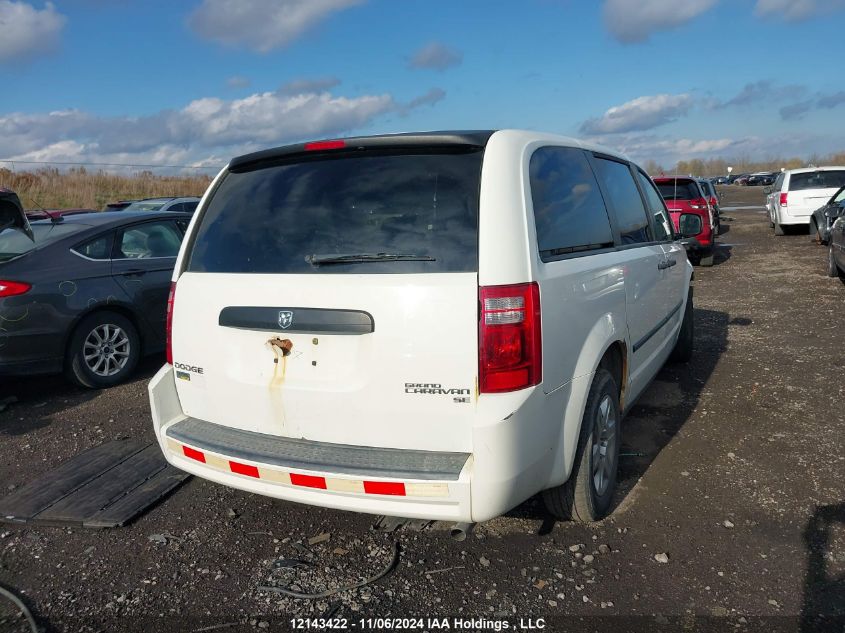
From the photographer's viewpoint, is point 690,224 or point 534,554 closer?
point 534,554

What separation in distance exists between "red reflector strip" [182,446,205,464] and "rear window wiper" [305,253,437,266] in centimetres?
105

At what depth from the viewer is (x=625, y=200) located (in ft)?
14.1

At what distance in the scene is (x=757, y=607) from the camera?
271cm

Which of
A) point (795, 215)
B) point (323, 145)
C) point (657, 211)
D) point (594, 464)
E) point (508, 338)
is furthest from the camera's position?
point (795, 215)

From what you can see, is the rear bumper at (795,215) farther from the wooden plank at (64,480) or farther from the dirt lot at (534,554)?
the wooden plank at (64,480)

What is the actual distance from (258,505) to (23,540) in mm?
1198

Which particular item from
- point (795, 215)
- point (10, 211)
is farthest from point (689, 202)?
point (10, 211)

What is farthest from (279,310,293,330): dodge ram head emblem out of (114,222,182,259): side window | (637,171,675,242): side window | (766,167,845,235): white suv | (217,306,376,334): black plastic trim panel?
(766,167,845,235): white suv

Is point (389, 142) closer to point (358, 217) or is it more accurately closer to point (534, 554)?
point (358, 217)

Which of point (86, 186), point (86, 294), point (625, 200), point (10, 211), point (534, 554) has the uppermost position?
point (86, 186)

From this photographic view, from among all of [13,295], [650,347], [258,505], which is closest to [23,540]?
[258,505]

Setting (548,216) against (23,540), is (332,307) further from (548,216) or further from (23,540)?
(23,540)

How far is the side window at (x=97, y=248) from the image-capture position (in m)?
5.95

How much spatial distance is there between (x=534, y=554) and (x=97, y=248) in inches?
194
